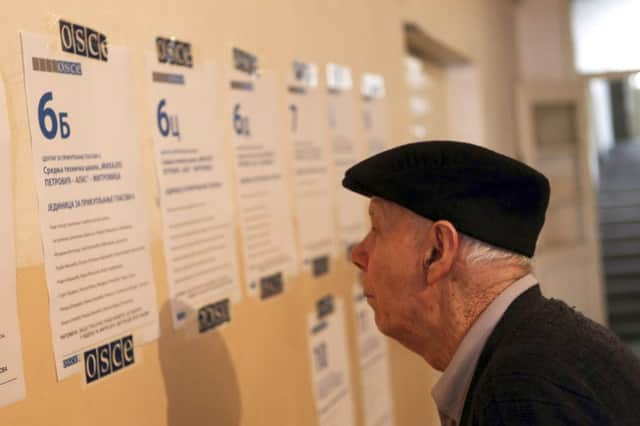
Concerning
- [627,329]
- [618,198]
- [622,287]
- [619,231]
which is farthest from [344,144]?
[618,198]

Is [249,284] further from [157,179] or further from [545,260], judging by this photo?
[545,260]

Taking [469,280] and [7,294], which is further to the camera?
[469,280]

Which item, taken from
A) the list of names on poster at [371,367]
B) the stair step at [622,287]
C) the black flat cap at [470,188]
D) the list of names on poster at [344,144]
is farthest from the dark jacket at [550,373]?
the stair step at [622,287]

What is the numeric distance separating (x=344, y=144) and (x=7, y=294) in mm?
1863

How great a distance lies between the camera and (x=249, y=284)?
7.82 ft

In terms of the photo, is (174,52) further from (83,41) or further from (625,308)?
(625,308)

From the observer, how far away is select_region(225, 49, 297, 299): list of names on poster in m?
2.37

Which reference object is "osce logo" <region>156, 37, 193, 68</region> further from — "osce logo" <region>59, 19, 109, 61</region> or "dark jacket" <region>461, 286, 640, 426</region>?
"dark jacket" <region>461, 286, 640, 426</region>

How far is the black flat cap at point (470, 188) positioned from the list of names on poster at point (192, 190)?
57 centimetres

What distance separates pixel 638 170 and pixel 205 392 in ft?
42.3

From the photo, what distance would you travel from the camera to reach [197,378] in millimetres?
2096

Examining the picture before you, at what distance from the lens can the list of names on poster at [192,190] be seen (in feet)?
6.49

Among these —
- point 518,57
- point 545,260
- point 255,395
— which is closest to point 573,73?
point 518,57

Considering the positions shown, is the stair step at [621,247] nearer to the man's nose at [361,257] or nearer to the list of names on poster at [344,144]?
the list of names on poster at [344,144]
